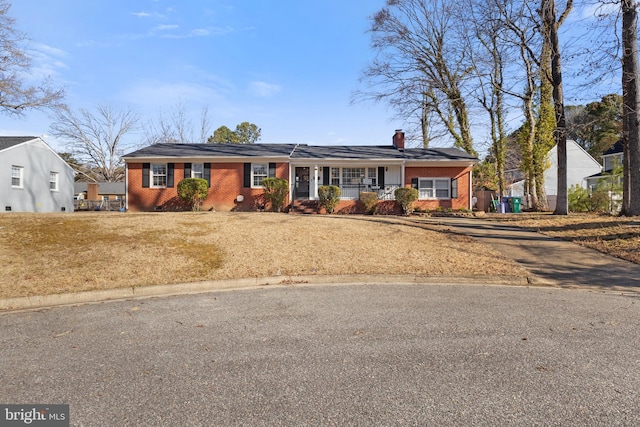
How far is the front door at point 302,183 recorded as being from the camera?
22.3 metres

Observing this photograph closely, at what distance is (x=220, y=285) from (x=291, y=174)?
15.3 m

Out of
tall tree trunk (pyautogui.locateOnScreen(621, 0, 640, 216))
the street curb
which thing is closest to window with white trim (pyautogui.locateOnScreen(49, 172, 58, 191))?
the street curb

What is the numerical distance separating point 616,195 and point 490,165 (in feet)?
47.4

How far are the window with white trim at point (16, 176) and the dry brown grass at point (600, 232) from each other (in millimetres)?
28570

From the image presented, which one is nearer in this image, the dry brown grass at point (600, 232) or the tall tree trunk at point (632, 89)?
the dry brown grass at point (600, 232)

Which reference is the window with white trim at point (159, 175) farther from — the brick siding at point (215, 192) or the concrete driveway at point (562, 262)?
the concrete driveway at point (562, 262)

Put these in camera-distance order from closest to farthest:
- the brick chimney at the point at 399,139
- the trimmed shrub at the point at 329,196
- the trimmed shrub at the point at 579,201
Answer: the trimmed shrub at the point at 579,201
the trimmed shrub at the point at 329,196
the brick chimney at the point at 399,139

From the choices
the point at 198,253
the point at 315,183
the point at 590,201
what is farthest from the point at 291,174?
the point at 590,201

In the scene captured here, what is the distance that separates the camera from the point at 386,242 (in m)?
10.7

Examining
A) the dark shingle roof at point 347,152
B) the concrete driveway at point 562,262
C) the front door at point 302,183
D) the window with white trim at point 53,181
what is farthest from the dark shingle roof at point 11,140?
the concrete driveway at point 562,262

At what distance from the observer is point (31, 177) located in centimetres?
2473

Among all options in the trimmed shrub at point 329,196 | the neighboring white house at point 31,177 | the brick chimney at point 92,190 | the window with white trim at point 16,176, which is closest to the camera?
the trimmed shrub at point 329,196

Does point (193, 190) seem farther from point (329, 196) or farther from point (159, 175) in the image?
point (329, 196)

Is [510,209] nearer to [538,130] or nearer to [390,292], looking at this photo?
[538,130]
